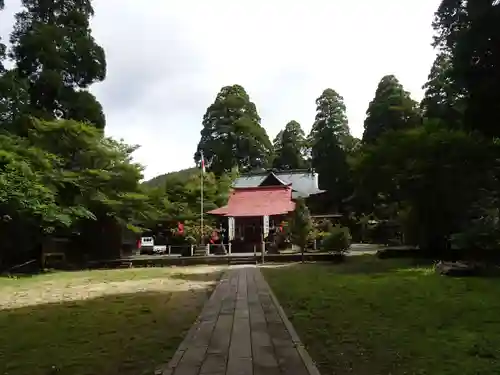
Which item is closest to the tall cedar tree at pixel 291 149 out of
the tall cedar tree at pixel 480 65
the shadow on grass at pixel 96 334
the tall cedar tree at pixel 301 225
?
the tall cedar tree at pixel 301 225

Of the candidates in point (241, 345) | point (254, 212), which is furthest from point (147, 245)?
point (241, 345)

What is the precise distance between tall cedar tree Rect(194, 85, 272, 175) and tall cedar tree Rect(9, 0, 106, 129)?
2084 cm

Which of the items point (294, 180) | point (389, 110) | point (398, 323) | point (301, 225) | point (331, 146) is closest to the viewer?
point (398, 323)

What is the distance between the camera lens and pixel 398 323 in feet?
22.4

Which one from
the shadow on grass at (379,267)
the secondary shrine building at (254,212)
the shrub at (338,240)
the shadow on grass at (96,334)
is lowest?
the shadow on grass at (96,334)

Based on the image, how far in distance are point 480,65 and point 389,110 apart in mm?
23591

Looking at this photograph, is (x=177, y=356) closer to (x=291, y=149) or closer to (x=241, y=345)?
(x=241, y=345)

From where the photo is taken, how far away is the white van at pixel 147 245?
109ft

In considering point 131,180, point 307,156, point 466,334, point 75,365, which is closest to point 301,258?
point 131,180

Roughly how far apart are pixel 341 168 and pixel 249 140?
445 inches

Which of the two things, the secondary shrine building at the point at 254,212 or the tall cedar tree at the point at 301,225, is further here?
the secondary shrine building at the point at 254,212

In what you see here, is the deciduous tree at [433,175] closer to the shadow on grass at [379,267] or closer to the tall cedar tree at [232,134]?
the shadow on grass at [379,267]

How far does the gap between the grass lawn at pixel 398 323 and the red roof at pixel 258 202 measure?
16291 mm

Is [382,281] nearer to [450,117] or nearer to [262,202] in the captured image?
[450,117]
